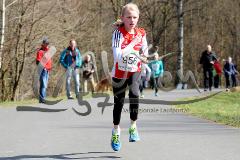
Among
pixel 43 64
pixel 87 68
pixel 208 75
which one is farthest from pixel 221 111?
pixel 87 68

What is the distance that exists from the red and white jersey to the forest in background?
724 inches

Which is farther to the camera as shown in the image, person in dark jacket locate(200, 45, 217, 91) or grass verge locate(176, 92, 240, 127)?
person in dark jacket locate(200, 45, 217, 91)

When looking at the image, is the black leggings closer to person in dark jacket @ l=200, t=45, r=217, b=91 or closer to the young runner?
the young runner

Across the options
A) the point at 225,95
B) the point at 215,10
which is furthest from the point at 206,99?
the point at 215,10

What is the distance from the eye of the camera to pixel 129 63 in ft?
25.9

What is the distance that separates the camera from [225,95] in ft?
74.4

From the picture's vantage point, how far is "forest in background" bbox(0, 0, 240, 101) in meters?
29.0

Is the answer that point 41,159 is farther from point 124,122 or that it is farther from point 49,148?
point 124,122

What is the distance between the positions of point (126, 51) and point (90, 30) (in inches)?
1247

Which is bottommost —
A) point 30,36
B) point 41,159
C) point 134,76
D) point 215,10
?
point 41,159

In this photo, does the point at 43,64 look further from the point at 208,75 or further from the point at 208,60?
the point at 208,75

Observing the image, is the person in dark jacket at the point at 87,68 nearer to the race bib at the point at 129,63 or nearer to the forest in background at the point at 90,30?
the forest in background at the point at 90,30

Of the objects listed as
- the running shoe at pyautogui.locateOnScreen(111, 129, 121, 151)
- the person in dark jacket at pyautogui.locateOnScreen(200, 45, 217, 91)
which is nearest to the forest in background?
the person in dark jacket at pyautogui.locateOnScreen(200, 45, 217, 91)

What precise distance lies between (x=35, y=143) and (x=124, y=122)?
12.9 feet
